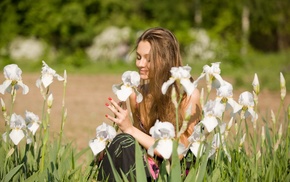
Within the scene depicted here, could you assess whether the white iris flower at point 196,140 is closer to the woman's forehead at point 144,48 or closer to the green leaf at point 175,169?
the green leaf at point 175,169

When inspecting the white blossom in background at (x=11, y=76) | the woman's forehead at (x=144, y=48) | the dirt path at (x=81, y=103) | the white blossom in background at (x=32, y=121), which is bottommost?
the dirt path at (x=81, y=103)

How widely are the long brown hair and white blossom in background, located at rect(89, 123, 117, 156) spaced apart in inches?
22.5

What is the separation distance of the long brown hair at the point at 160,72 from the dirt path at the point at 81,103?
6.24 feet

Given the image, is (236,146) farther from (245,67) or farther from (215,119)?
(245,67)

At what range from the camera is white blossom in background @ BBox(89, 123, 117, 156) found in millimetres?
2117

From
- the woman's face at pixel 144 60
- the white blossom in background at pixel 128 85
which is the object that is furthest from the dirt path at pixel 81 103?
the white blossom in background at pixel 128 85

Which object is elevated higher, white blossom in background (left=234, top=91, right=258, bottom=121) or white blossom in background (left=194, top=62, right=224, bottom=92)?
white blossom in background (left=194, top=62, right=224, bottom=92)

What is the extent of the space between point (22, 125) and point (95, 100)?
6.91 meters

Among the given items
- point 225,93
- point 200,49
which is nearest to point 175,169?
point 225,93

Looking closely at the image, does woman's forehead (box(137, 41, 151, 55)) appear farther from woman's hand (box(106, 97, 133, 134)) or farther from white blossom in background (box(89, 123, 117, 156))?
white blossom in background (box(89, 123, 117, 156))

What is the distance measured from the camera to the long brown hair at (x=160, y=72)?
104 inches

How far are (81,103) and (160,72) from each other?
20.1 feet

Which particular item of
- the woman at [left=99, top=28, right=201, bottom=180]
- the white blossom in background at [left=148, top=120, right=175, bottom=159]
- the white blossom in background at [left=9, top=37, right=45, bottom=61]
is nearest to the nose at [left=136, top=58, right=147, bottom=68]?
the woman at [left=99, top=28, right=201, bottom=180]

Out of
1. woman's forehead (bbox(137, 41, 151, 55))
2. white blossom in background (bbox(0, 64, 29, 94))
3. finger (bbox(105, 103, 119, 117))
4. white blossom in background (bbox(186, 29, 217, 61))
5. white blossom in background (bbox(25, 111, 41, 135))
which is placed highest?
white blossom in background (bbox(186, 29, 217, 61))
